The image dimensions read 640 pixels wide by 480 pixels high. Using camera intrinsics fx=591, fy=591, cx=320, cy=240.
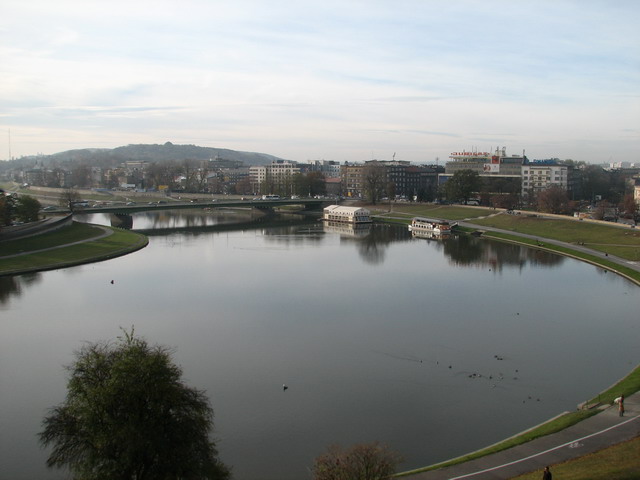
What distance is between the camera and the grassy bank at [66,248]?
43.2 meters

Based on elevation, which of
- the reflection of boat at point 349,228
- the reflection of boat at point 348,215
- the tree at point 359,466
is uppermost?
the reflection of boat at point 348,215

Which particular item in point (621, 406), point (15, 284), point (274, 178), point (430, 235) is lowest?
point (15, 284)

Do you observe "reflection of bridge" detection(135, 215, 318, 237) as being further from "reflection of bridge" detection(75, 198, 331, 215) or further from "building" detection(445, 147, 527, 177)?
"building" detection(445, 147, 527, 177)

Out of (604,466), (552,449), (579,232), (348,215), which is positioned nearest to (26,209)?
(348,215)

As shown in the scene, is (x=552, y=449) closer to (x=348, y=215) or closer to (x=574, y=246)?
(x=574, y=246)

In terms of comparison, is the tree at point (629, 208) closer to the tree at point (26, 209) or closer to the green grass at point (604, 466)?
the green grass at point (604, 466)

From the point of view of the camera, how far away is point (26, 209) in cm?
5612

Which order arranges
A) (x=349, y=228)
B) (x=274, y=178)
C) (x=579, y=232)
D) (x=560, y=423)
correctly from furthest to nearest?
(x=274, y=178) → (x=349, y=228) → (x=579, y=232) → (x=560, y=423)

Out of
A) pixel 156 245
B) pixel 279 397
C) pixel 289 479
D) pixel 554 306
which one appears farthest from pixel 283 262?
pixel 289 479

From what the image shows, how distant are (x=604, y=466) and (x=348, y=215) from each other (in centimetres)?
6789

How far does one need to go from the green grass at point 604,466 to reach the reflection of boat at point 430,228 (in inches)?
2028

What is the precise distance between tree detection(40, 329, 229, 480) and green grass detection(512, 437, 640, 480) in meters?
7.38

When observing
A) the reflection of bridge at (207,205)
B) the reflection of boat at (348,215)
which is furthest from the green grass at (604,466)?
the reflection of boat at (348,215)

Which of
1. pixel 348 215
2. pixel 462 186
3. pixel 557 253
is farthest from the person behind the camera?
pixel 462 186
